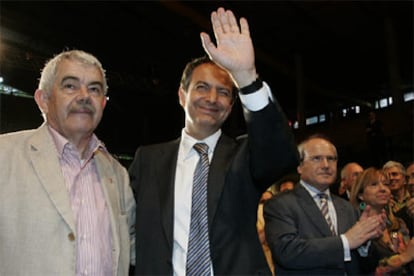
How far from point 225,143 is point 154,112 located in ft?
16.8

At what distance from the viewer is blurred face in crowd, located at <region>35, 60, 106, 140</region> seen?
Result: 152 cm

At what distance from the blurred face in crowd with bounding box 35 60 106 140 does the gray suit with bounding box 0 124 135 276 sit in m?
A: 0.08

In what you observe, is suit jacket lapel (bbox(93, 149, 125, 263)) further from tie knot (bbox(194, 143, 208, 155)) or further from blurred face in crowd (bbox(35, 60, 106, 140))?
tie knot (bbox(194, 143, 208, 155))

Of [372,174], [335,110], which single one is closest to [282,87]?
[335,110]

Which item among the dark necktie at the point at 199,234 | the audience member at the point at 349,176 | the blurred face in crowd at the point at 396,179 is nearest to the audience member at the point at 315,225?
the dark necktie at the point at 199,234

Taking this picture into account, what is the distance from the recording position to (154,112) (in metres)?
6.64

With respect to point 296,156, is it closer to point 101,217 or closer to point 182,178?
point 182,178

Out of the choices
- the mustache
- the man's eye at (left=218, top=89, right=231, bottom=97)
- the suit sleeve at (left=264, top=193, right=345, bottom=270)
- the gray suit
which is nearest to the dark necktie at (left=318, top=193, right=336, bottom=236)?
the suit sleeve at (left=264, top=193, right=345, bottom=270)

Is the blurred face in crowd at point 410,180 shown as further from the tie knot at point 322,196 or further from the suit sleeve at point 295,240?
the suit sleeve at point 295,240

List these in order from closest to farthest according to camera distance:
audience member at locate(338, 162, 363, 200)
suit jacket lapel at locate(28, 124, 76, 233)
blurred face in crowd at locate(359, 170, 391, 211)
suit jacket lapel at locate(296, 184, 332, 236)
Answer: suit jacket lapel at locate(28, 124, 76, 233) → suit jacket lapel at locate(296, 184, 332, 236) → blurred face in crowd at locate(359, 170, 391, 211) → audience member at locate(338, 162, 363, 200)

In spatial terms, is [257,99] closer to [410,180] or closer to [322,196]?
[322,196]

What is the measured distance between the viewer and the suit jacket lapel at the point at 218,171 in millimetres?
1435

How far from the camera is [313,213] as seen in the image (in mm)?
2117

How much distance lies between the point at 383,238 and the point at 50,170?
1877 mm
